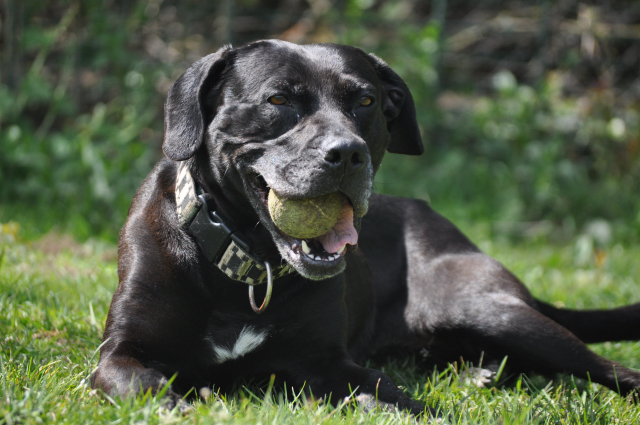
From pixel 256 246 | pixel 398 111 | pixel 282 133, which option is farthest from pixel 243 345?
pixel 398 111

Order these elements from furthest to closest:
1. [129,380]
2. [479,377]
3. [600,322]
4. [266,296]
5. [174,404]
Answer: [600,322]
[479,377]
[266,296]
[129,380]
[174,404]

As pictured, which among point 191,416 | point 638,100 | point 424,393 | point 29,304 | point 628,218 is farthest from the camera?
point 638,100

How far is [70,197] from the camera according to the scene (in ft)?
17.4

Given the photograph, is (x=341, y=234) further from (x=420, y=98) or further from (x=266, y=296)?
(x=420, y=98)

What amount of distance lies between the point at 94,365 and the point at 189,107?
989 mm

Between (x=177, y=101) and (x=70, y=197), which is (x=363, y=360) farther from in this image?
(x=70, y=197)

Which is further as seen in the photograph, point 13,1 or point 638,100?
point 638,100

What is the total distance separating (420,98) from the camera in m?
6.70

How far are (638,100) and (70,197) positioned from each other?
5.75 metres

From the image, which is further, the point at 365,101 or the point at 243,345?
the point at 365,101

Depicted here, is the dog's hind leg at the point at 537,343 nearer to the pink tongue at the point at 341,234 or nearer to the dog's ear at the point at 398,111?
the dog's ear at the point at 398,111

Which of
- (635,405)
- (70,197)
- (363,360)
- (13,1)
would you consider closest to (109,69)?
(13,1)

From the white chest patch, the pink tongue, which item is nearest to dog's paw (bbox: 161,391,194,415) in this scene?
the white chest patch

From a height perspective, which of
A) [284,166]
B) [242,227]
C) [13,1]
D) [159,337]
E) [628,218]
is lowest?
[628,218]
